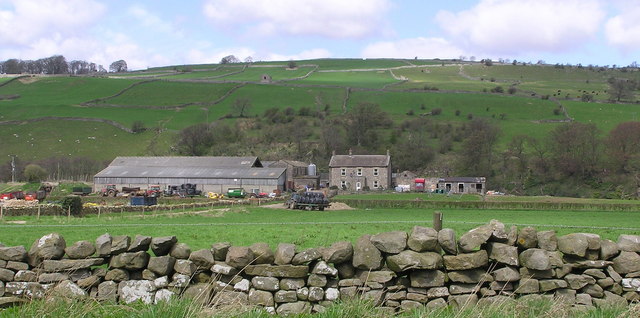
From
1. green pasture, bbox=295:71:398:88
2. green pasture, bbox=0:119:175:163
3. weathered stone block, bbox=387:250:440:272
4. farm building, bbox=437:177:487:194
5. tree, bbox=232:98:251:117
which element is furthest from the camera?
green pasture, bbox=295:71:398:88

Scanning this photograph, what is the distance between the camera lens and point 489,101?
14800cm

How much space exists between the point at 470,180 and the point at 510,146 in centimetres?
1471

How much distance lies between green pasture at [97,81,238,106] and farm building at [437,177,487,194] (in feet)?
262

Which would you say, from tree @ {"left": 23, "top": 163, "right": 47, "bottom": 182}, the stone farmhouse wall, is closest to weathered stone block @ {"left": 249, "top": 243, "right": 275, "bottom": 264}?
the stone farmhouse wall

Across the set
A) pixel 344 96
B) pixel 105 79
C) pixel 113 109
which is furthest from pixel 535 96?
pixel 105 79

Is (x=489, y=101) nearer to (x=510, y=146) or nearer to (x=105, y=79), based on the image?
(x=510, y=146)

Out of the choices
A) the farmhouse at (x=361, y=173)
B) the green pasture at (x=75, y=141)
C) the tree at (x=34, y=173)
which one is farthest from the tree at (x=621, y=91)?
the tree at (x=34, y=173)

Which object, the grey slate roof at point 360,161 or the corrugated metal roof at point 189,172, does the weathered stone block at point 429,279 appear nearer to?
the corrugated metal roof at point 189,172

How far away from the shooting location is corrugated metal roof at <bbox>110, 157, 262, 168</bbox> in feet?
310

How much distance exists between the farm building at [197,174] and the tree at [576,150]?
4325 cm

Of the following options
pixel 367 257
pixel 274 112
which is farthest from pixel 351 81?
pixel 367 257

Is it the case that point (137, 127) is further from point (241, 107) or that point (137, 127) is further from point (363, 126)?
point (363, 126)

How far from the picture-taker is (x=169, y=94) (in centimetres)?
16538

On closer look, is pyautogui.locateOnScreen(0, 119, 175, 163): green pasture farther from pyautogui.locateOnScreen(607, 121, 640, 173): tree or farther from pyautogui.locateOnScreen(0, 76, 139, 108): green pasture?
pyautogui.locateOnScreen(607, 121, 640, 173): tree
